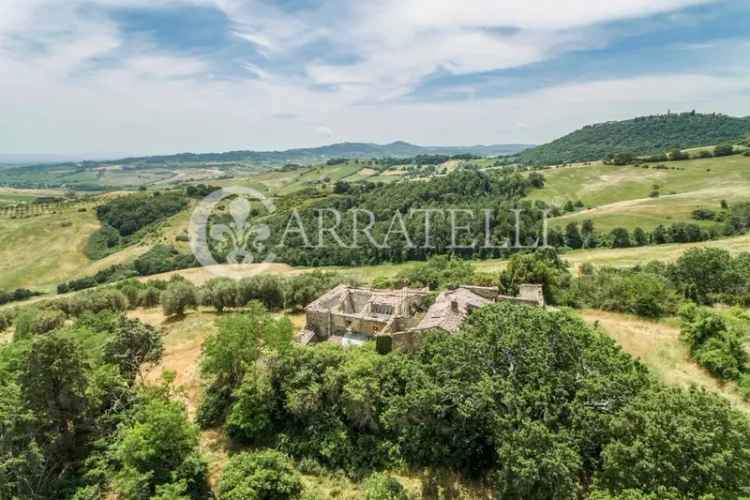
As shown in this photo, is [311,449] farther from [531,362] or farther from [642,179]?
[642,179]

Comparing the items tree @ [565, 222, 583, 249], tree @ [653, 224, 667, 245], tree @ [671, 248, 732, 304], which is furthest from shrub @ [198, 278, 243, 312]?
tree @ [653, 224, 667, 245]

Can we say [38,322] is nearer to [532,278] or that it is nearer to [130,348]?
[130,348]

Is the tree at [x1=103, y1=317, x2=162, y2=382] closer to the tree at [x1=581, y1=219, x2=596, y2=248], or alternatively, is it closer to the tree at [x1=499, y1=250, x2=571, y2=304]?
the tree at [x1=499, y1=250, x2=571, y2=304]

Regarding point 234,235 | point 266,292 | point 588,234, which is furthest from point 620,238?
point 234,235

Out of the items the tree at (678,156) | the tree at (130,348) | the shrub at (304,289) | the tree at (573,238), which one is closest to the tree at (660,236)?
the tree at (573,238)

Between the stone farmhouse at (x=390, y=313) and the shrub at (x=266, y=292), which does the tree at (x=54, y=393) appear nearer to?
the stone farmhouse at (x=390, y=313)

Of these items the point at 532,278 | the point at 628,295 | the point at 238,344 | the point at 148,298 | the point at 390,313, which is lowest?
the point at 148,298
